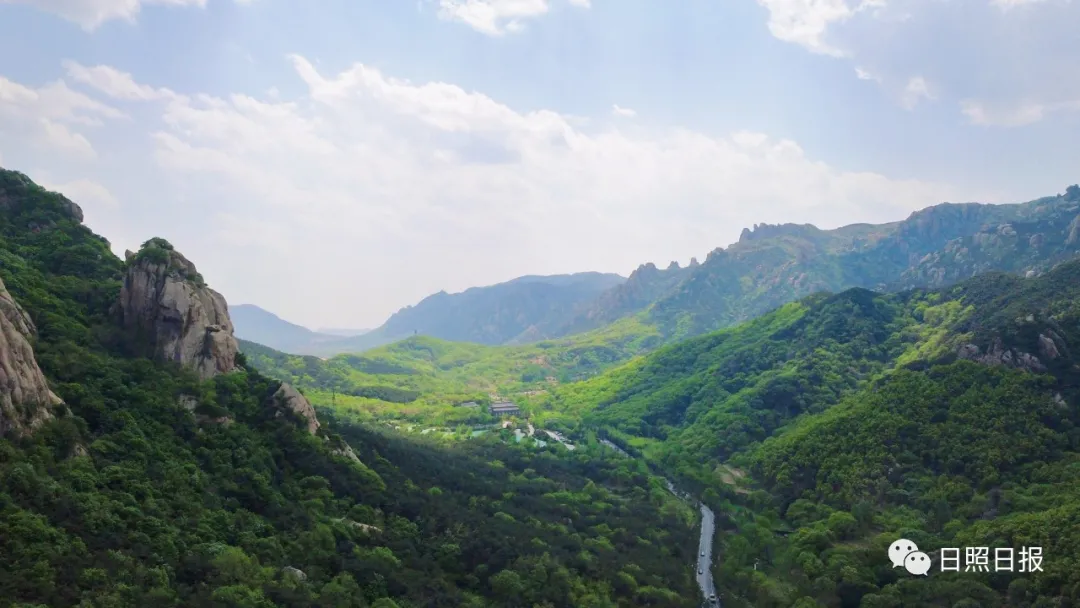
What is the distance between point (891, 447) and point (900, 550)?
31.4m

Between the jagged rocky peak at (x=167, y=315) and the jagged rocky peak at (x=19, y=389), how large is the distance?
17766 mm

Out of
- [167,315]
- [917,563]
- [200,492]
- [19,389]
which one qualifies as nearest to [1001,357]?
[917,563]

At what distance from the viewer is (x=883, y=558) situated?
71812 millimetres

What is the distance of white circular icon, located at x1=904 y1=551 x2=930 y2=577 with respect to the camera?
68.3 meters

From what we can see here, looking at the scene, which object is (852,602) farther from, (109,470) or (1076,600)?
(109,470)

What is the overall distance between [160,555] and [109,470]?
9.35 m

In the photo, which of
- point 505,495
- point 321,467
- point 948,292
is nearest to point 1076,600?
point 505,495

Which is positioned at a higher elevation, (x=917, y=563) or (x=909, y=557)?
(x=909, y=557)

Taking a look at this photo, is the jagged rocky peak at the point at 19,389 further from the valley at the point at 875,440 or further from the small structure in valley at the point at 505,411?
the small structure in valley at the point at 505,411

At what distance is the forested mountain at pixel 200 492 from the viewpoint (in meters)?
43.2

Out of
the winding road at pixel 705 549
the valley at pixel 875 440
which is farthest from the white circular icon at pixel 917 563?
the winding road at pixel 705 549

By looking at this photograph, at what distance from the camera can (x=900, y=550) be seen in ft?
235

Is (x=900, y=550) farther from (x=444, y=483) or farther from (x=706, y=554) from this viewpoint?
(x=444, y=483)

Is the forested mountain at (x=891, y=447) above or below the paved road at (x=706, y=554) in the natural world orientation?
above
